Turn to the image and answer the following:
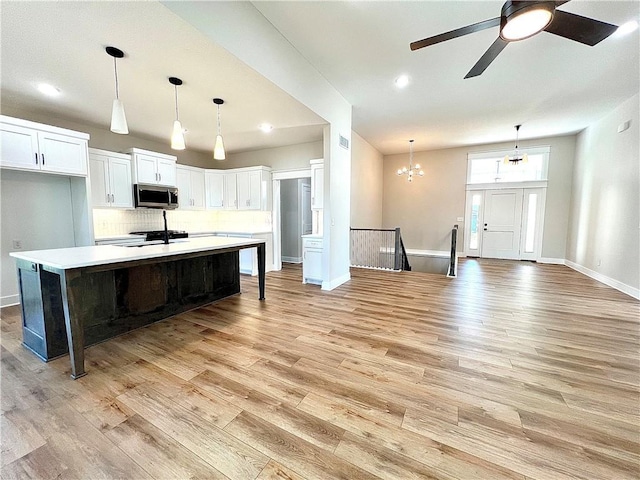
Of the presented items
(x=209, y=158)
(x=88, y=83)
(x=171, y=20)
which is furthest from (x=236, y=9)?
(x=209, y=158)

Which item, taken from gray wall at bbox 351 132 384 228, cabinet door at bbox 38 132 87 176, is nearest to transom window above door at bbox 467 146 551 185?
gray wall at bbox 351 132 384 228

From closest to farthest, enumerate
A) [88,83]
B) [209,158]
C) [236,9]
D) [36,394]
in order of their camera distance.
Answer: [36,394]
[236,9]
[88,83]
[209,158]

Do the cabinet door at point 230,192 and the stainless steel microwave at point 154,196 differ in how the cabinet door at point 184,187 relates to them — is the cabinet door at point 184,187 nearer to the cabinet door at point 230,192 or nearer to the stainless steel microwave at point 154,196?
the stainless steel microwave at point 154,196

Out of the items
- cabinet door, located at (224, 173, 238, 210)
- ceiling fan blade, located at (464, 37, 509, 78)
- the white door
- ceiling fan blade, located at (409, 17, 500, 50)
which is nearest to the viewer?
ceiling fan blade, located at (409, 17, 500, 50)

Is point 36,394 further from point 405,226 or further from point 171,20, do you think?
point 405,226

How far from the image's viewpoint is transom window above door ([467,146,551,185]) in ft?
23.1

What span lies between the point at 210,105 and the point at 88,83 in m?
1.31

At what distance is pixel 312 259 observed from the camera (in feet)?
16.0

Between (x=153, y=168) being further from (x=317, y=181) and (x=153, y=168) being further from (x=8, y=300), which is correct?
(x=317, y=181)

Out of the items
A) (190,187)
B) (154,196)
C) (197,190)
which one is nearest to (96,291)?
(154,196)

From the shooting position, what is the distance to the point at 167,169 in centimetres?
527

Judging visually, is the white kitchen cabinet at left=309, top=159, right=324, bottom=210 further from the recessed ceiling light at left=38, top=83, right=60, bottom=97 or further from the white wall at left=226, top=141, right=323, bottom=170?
the recessed ceiling light at left=38, top=83, right=60, bottom=97

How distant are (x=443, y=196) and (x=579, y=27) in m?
6.40

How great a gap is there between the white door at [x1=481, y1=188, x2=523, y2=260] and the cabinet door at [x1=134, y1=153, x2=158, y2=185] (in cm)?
842
